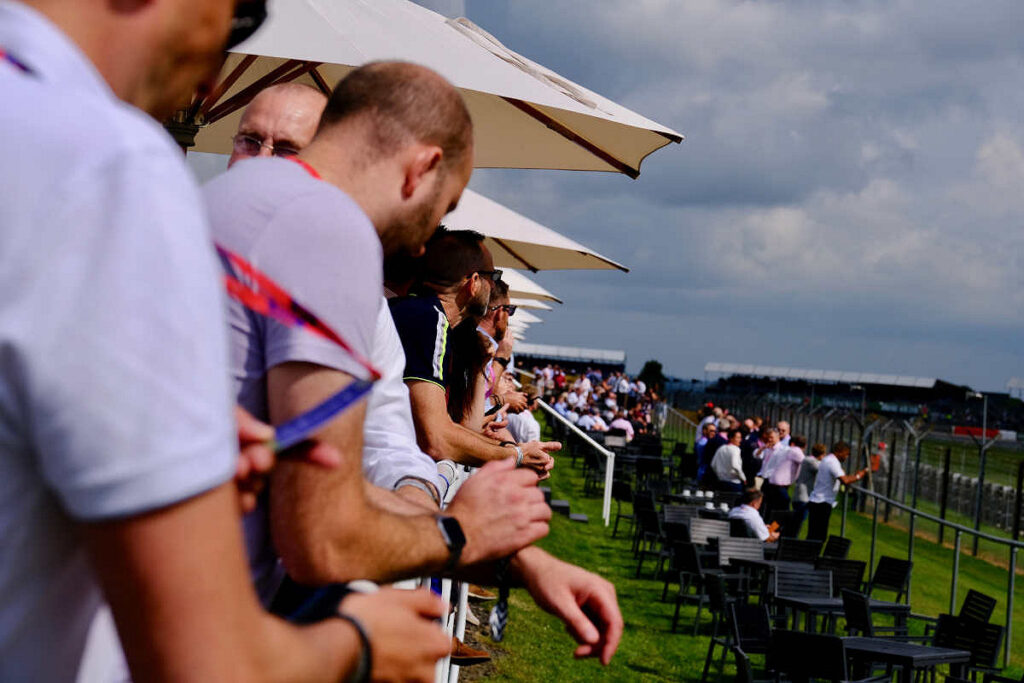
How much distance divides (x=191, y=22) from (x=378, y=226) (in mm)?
847

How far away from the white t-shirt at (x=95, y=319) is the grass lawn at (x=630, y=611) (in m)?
8.10

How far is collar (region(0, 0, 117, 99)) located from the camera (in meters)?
0.89

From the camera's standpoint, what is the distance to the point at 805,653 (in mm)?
8688

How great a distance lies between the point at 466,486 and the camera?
1.93m

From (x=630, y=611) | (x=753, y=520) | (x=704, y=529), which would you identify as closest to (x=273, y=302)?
(x=630, y=611)

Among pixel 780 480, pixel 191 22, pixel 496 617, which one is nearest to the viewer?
pixel 191 22

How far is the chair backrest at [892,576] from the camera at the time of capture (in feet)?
47.8

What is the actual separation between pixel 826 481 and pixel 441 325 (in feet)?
60.4

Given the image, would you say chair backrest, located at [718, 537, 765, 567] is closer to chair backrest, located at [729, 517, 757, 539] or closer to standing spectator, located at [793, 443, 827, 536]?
chair backrest, located at [729, 517, 757, 539]

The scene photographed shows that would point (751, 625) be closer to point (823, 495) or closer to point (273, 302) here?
point (823, 495)

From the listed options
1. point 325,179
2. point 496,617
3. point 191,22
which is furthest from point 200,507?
point 496,617

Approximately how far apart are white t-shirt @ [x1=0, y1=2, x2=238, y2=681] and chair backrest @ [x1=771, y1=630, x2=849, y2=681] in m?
8.39

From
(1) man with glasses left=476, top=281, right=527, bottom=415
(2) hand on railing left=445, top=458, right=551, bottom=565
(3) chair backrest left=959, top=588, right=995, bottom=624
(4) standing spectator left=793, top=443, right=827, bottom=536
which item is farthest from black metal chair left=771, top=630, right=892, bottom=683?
(4) standing spectator left=793, top=443, right=827, bottom=536

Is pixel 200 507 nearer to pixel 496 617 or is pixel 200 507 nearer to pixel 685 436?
pixel 496 617
